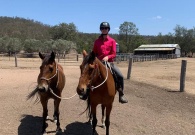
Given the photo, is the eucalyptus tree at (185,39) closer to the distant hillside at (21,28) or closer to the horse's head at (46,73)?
the distant hillside at (21,28)

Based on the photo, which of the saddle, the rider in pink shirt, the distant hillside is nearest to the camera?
the rider in pink shirt

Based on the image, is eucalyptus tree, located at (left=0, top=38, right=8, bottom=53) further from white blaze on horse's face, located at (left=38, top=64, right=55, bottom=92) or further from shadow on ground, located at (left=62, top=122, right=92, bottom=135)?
white blaze on horse's face, located at (left=38, top=64, right=55, bottom=92)

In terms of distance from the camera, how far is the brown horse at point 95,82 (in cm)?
460

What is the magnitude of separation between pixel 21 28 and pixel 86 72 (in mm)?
162657

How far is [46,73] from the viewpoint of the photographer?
Answer: 209 inches

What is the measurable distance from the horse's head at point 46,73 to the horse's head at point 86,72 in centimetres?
86

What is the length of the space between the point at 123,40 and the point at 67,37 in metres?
27.1

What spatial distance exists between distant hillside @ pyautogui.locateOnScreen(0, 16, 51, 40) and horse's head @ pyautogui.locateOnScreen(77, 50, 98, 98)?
13652 cm

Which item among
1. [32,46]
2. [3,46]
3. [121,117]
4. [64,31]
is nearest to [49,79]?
[121,117]

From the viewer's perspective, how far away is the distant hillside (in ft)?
474

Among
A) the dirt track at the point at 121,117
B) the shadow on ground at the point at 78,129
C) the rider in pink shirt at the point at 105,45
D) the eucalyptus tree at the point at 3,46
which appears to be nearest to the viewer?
the rider in pink shirt at the point at 105,45

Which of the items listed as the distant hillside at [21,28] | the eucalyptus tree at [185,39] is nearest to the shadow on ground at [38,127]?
the eucalyptus tree at [185,39]

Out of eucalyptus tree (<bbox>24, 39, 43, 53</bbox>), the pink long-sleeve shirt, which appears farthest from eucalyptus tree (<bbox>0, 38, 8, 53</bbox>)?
the pink long-sleeve shirt

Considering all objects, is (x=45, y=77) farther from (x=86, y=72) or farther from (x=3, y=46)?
(x=3, y=46)
